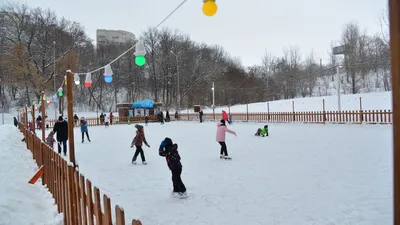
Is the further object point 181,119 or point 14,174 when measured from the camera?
point 181,119

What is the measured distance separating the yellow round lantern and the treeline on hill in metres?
39.8

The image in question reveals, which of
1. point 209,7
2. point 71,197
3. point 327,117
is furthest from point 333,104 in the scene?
point 71,197

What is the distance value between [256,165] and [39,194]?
243 inches

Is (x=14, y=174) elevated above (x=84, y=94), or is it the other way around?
(x=84, y=94)

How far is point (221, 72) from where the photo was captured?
220ft

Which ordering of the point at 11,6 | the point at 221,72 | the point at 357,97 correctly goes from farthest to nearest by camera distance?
1. the point at 221,72
2. the point at 11,6
3. the point at 357,97

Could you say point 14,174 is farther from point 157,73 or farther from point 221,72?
point 221,72

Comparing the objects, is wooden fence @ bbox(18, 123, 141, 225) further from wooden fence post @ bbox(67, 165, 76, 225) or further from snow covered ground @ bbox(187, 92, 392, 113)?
snow covered ground @ bbox(187, 92, 392, 113)

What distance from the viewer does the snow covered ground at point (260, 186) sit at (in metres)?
5.12

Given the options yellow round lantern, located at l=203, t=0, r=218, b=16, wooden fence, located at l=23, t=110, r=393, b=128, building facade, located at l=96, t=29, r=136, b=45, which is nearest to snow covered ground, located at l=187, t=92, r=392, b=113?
wooden fence, located at l=23, t=110, r=393, b=128

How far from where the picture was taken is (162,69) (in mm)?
58125

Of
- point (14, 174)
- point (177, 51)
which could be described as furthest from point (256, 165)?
point (177, 51)

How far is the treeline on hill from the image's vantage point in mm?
43406

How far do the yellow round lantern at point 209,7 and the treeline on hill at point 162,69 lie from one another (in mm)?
39814
